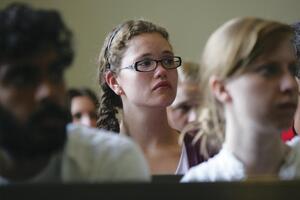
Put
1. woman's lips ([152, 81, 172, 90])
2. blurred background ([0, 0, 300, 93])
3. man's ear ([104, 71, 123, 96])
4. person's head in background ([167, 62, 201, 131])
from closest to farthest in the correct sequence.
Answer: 1. woman's lips ([152, 81, 172, 90])
2. man's ear ([104, 71, 123, 96])
3. person's head in background ([167, 62, 201, 131])
4. blurred background ([0, 0, 300, 93])

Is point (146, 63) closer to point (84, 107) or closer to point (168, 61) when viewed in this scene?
point (168, 61)

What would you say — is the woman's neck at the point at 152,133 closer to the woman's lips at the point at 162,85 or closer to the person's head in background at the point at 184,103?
the woman's lips at the point at 162,85

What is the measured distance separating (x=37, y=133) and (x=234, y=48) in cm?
41

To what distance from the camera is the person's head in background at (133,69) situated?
5.34ft

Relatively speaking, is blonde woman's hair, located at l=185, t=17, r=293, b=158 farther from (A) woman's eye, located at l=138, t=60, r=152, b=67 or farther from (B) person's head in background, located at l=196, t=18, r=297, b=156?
(A) woman's eye, located at l=138, t=60, r=152, b=67

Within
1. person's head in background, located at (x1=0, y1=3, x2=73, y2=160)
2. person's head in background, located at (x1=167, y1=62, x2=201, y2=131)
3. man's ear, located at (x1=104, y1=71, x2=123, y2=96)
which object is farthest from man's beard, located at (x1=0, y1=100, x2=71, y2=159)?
person's head in background, located at (x1=167, y1=62, x2=201, y2=131)

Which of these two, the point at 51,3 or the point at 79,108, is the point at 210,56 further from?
the point at 51,3

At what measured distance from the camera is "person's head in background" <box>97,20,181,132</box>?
5.34ft

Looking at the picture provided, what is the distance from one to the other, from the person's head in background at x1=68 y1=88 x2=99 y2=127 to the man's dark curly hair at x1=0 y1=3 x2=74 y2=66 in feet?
4.85

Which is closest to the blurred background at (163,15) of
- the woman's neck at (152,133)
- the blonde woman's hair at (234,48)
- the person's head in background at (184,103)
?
the person's head in background at (184,103)

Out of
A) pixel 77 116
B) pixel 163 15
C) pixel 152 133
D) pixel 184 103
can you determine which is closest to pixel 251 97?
pixel 152 133

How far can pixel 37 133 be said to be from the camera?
0.91 meters

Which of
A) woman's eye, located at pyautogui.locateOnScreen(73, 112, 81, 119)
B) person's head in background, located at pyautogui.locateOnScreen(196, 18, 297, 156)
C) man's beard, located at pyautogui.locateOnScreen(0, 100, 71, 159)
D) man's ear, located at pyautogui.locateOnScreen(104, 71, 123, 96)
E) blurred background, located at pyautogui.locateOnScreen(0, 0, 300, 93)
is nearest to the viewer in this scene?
man's beard, located at pyautogui.locateOnScreen(0, 100, 71, 159)

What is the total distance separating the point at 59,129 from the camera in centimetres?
92
